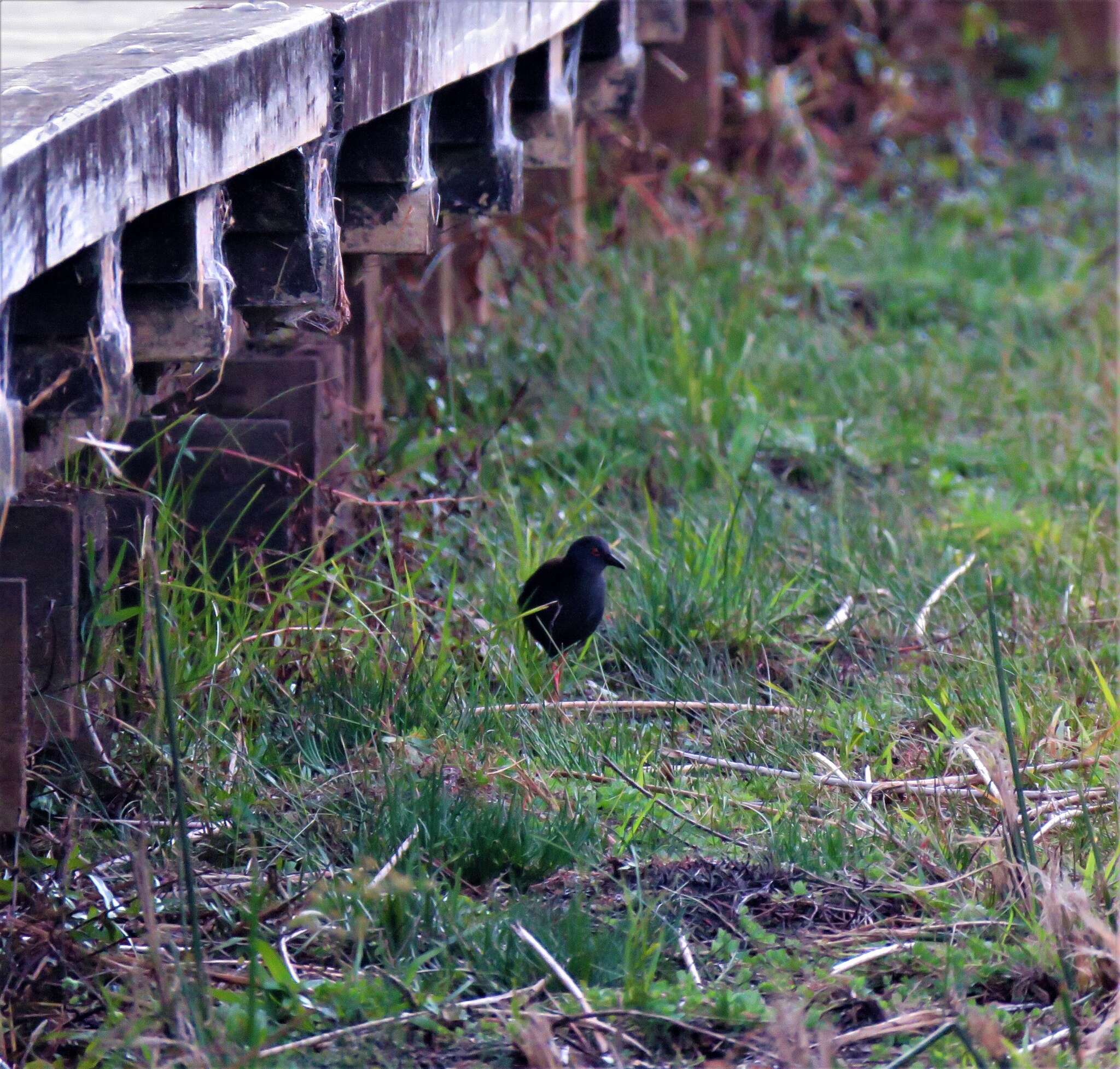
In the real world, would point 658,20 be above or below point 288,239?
above

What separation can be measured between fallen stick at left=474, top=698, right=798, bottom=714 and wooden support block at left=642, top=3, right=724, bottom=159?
5.06 meters

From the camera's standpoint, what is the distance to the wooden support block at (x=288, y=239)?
3.28 m

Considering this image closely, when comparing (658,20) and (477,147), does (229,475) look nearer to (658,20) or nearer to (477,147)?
(477,147)

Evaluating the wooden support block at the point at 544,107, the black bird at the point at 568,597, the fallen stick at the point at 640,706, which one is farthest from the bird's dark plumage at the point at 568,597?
the wooden support block at the point at 544,107

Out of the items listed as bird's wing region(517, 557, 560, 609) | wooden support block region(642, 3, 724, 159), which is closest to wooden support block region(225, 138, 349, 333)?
bird's wing region(517, 557, 560, 609)

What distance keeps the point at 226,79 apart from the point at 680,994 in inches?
67.6

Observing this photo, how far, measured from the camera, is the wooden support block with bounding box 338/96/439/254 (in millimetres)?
3832

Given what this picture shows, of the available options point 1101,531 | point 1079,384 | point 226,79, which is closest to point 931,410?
point 1079,384

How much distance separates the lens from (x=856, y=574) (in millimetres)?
4434

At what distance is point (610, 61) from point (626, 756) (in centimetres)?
337

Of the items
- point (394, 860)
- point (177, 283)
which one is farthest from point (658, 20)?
point (394, 860)

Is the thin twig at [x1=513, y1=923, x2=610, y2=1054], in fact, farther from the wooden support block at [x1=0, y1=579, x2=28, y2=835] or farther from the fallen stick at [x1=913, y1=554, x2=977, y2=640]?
the fallen stick at [x1=913, y1=554, x2=977, y2=640]

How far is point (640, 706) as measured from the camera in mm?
3693

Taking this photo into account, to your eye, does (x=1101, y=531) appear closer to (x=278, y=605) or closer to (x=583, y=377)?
(x=583, y=377)
